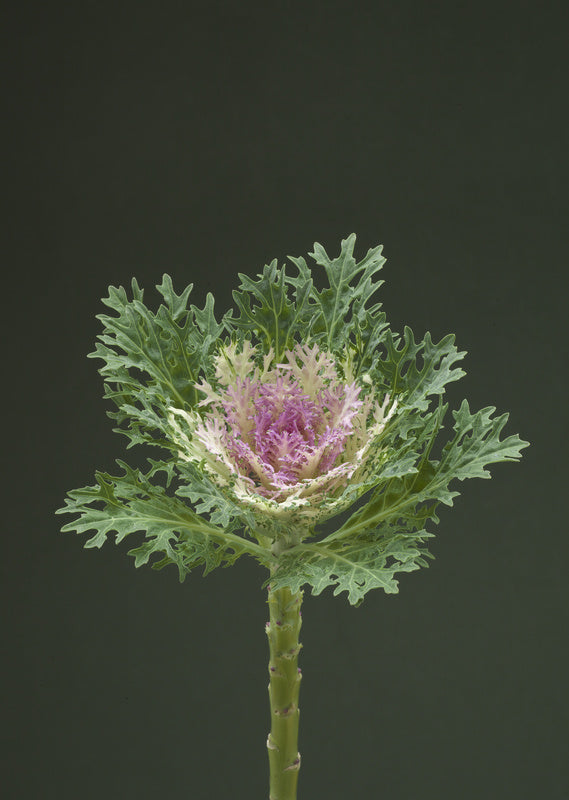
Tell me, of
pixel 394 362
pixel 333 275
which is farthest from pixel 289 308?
pixel 394 362

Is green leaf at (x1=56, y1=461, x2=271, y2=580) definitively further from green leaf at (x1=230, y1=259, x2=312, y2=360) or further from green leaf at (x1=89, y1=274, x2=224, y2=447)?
green leaf at (x1=230, y1=259, x2=312, y2=360)

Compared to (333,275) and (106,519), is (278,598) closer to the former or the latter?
(106,519)

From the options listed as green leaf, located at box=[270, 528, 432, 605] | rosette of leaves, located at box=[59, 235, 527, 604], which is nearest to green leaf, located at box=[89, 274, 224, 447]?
rosette of leaves, located at box=[59, 235, 527, 604]

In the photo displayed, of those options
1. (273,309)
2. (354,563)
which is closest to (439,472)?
(354,563)

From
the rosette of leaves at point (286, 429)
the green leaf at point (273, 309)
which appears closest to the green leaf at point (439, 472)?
the rosette of leaves at point (286, 429)

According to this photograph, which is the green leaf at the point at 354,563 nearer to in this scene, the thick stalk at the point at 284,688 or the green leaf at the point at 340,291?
the thick stalk at the point at 284,688

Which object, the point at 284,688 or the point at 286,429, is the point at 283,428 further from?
the point at 284,688
